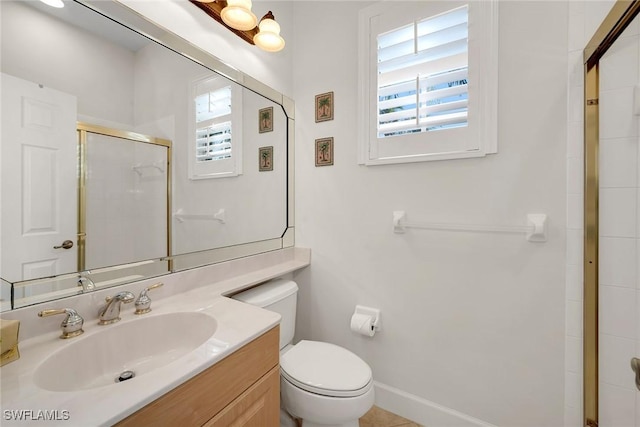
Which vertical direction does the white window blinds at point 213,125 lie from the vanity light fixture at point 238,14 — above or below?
below

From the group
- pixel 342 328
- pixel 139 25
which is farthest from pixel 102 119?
pixel 342 328

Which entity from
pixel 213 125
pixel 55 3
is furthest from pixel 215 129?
pixel 55 3

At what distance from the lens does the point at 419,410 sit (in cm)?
143

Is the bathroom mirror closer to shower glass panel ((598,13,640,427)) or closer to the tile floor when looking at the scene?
the tile floor

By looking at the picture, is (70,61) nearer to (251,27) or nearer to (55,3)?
(55,3)

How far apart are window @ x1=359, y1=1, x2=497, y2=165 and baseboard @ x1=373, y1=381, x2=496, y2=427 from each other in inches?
50.6

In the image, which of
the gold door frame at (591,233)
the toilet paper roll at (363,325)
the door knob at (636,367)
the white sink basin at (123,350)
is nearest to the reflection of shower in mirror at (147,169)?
the white sink basin at (123,350)

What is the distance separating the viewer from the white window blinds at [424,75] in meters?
1.28

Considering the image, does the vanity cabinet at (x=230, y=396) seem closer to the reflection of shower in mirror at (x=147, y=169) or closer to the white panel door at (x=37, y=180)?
the white panel door at (x=37, y=180)

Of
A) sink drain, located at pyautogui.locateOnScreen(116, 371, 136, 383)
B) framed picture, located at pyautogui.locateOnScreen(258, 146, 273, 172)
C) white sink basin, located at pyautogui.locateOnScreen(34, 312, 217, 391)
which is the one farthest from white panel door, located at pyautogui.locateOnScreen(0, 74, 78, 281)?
framed picture, located at pyautogui.locateOnScreen(258, 146, 273, 172)

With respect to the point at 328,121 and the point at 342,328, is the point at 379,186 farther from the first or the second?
the point at 342,328

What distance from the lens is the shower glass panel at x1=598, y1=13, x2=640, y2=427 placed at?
936 mm

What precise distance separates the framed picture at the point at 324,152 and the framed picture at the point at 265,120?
0.32m

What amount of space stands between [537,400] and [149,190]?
1893 mm
